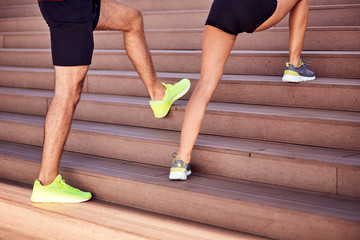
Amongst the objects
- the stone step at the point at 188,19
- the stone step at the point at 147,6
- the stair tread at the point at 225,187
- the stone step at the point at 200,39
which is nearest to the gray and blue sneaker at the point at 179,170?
the stair tread at the point at 225,187

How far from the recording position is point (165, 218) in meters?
2.39

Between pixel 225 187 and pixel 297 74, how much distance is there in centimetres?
90

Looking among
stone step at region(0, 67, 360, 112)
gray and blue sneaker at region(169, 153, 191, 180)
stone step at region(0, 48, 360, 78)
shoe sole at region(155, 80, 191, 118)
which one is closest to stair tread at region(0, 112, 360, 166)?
shoe sole at region(155, 80, 191, 118)

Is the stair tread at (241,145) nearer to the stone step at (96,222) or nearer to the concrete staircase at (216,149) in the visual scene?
the concrete staircase at (216,149)

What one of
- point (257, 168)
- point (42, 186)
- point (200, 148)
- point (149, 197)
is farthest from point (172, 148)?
point (42, 186)

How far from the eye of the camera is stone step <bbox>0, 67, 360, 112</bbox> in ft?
9.00

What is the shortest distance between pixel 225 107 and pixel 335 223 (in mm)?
1155

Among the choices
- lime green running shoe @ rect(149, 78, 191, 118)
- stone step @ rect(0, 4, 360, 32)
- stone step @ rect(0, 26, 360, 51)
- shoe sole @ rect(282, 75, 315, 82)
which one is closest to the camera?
shoe sole @ rect(282, 75, 315, 82)

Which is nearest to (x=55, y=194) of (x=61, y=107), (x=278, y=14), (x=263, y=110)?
(x=61, y=107)

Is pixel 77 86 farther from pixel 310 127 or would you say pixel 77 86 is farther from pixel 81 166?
pixel 310 127

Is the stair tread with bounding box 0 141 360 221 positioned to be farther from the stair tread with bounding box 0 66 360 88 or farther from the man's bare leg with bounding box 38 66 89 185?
the stair tread with bounding box 0 66 360 88

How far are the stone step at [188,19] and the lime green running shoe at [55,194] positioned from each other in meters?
2.13

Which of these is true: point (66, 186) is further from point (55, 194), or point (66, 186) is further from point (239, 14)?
point (239, 14)

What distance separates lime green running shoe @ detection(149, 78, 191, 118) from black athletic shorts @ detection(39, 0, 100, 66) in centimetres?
68
